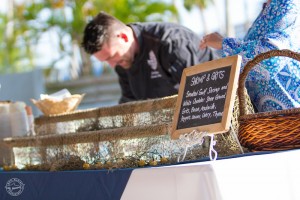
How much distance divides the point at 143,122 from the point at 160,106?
111mm

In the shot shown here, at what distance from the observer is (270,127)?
1828 millimetres

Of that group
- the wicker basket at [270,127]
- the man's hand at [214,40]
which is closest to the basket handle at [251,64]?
the wicker basket at [270,127]

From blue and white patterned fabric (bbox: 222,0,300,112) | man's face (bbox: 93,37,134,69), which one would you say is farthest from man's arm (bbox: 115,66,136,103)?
blue and white patterned fabric (bbox: 222,0,300,112)

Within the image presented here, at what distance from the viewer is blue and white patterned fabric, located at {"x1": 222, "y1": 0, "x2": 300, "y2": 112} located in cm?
203

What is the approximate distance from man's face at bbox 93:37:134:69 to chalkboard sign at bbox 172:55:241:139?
4.62ft

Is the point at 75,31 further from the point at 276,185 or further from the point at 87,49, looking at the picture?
the point at 276,185

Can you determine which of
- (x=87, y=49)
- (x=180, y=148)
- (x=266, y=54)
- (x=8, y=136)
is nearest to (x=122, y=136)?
(x=180, y=148)

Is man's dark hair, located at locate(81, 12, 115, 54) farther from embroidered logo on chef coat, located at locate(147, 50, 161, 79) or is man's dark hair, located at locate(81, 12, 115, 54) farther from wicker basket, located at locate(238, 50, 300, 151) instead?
wicker basket, located at locate(238, 50, 300, 151)

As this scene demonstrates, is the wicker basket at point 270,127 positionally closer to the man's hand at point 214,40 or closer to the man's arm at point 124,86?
the man's hand at point 214,40

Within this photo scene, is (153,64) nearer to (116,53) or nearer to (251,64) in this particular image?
(116,53)

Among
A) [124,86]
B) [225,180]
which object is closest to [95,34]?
[124,86]

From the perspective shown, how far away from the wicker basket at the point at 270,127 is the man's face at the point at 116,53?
151 centimetres

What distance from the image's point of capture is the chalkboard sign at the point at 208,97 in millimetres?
1741

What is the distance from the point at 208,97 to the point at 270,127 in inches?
8.5
